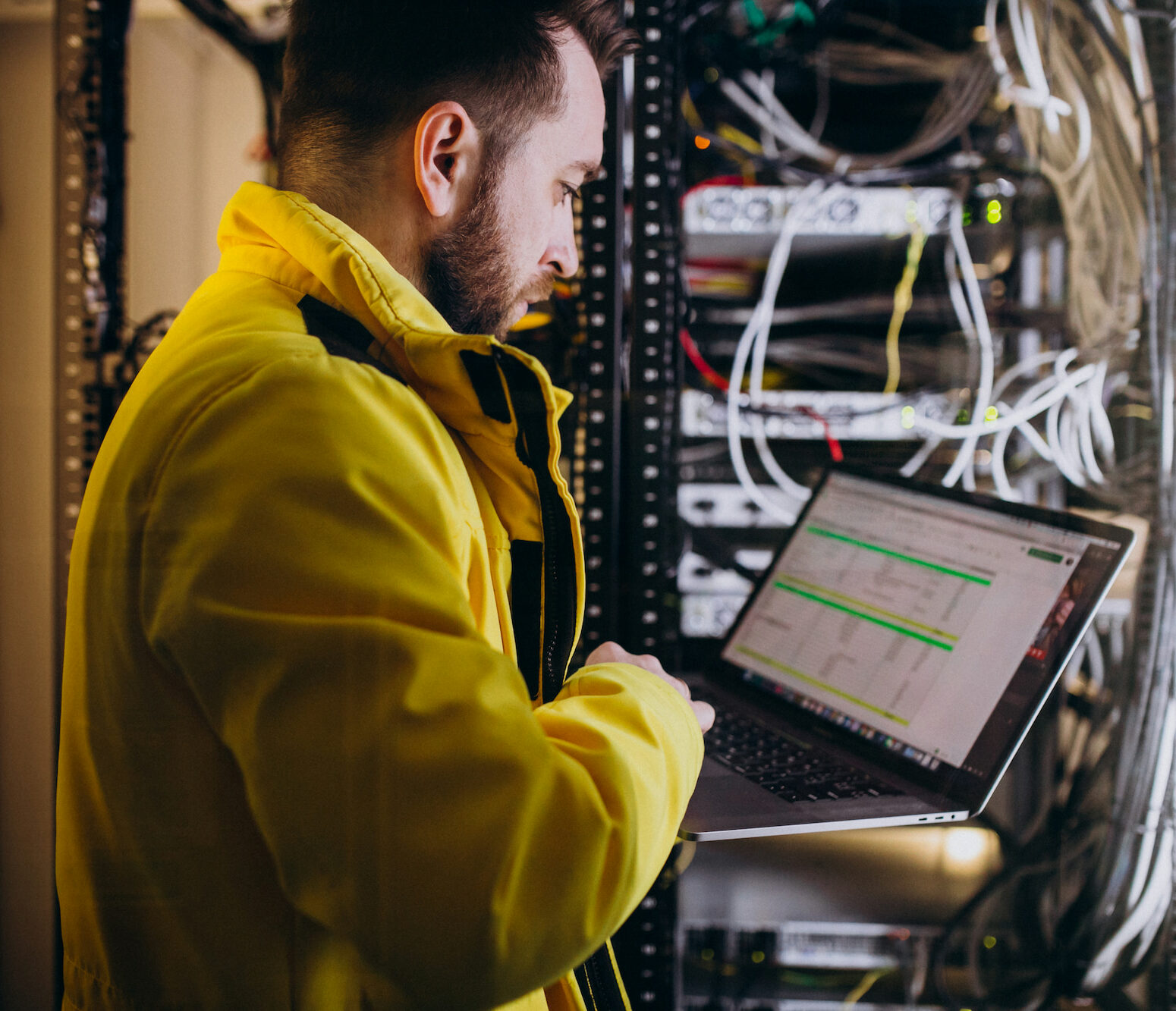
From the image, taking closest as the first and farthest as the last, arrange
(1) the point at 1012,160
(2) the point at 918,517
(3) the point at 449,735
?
(3) the point at 449,735
(2) the point at 918,517
(1) the point at 1012,160

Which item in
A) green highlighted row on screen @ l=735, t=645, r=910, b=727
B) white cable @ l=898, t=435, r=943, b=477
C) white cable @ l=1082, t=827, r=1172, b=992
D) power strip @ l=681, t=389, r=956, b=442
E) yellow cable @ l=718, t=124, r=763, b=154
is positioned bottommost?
white cable @ l=1082, t=827, r=1172, b=992

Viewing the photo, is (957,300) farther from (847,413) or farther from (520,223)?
(520,223)

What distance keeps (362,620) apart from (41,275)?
917mm

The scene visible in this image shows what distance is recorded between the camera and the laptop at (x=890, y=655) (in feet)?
2.33

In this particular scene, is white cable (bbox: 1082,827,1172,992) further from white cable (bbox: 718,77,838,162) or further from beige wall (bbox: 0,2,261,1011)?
beige wall (bbox: 0,2,261,1011)

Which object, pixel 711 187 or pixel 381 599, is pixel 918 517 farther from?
pixel 381 599

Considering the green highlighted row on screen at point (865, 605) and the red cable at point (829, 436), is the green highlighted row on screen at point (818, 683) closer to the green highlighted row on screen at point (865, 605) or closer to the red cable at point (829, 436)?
the green highlighted row on screen at point (865, 605)

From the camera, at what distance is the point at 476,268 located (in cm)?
Answer: 65

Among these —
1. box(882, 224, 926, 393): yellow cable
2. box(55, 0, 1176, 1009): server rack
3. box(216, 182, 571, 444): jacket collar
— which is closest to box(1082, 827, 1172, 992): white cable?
box(55, 0, 1176, 1009): server rack

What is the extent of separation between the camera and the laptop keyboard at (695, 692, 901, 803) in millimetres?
731

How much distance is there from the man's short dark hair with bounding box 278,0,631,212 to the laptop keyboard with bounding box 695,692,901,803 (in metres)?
0.67

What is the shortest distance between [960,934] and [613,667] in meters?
1.03

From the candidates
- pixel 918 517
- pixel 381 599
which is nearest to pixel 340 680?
pixel 381 599

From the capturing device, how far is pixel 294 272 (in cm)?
54
